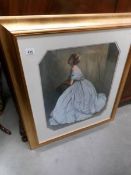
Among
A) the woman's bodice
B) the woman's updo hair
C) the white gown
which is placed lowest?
the white gown

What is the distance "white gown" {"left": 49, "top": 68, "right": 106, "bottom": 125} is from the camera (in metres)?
1.02

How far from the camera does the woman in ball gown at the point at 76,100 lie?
982 millimetres

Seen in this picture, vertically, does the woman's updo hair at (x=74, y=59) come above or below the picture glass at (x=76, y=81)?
above

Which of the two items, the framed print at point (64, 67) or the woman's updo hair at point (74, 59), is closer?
the framed print at point (64, 67)

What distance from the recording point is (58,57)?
86 cm

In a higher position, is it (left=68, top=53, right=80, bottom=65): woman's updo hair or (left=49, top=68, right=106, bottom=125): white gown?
(left=68, top=53, right=80, bottom=65): woman's updo hair

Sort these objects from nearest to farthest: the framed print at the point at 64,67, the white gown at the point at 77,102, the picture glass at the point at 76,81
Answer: the framed print at the point at 64,67
the picture glass at the point at 76,81
the white gown at the point at 77,102

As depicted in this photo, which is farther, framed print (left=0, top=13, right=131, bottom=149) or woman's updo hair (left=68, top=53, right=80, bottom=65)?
woman's updo hair (left=68, top=53, right=80, bottom=65)

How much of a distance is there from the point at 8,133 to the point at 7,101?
30 cm

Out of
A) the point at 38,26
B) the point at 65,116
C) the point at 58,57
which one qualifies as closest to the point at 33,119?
the point at 65,116

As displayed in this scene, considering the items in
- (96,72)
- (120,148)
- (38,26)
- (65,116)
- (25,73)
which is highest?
(38,26)

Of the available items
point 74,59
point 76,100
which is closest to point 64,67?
point 74,59

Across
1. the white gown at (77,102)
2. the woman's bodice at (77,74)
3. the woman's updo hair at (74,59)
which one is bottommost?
the white gown at (77,102)

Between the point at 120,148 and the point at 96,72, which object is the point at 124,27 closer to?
the point at 96,72
